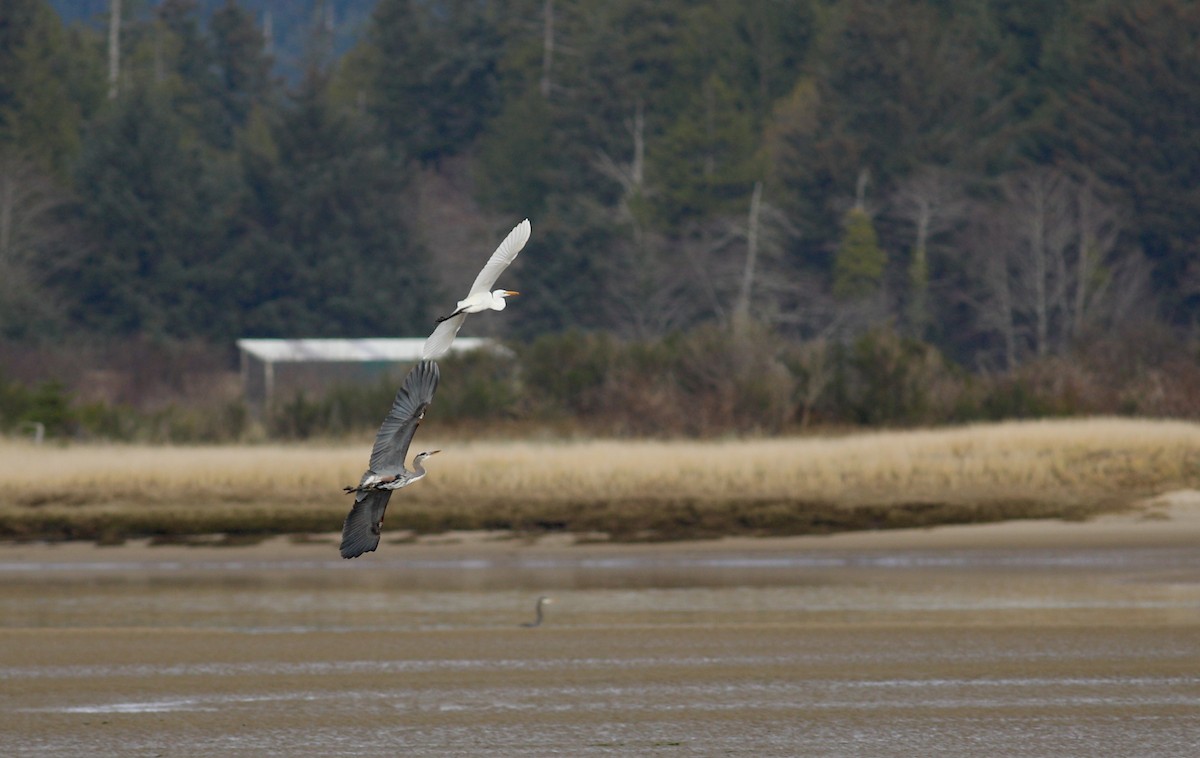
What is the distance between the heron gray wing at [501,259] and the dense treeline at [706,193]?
152ft

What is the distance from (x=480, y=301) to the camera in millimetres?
7457

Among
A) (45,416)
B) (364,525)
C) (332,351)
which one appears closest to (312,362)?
(332,351)

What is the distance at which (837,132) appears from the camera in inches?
2400

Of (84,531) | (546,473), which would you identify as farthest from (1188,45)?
(84,531)

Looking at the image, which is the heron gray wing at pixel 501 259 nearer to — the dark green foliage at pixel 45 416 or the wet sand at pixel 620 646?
the wet sand at pixel 620 646

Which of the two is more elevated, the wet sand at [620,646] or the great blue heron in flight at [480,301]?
the great blue heron in flight at [480,301]

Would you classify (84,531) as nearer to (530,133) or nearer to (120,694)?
(120,694)

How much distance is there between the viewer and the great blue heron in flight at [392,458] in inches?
289

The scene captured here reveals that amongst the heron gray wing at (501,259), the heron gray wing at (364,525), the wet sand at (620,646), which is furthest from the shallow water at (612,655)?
the heron gray wing at (501,259)

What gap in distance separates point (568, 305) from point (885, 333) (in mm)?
27012

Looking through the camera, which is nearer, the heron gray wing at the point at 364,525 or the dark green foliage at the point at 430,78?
the heron gray wing at the point at 364,525

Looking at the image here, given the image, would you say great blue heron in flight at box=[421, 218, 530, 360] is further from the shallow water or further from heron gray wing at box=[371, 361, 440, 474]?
the shallow water

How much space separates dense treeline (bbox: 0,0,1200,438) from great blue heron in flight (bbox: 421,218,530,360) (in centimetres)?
4633

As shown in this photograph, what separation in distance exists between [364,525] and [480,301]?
1010 millimetres
